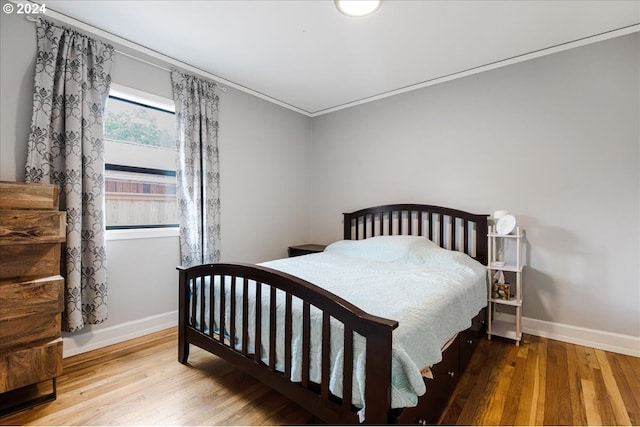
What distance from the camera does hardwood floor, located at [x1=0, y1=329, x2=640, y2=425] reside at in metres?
1.59

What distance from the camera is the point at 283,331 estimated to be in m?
1.57

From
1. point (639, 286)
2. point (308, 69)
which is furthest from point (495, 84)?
point (639, 286)

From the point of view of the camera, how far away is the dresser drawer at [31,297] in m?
1.59

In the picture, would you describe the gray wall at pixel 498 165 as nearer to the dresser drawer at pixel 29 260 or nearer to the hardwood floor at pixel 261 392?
the hardwood floor at pixel 261 392

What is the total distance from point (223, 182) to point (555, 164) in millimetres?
3190

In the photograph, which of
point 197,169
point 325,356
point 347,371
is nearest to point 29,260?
point 197,169

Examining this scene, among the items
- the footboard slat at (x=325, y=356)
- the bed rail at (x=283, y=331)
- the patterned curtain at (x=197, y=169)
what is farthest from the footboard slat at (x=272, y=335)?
the patterned curtain at (x=197, y=169)

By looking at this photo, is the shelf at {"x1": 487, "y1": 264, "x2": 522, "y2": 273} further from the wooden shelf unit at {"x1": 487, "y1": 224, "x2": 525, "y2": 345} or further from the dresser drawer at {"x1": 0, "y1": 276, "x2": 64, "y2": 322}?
the dresser drawer at {"x1": 0, "y1": 276, "x2": 64, "y2": 322}

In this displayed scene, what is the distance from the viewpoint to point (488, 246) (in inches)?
109

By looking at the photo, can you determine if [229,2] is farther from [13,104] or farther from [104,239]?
[104,239]

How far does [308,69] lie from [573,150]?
8.18 feet

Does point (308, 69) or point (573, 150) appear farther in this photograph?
point (308, 69)

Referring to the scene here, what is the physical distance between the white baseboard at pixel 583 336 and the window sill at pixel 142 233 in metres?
3.32

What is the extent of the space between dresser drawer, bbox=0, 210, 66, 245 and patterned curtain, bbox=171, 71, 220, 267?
1.11m
